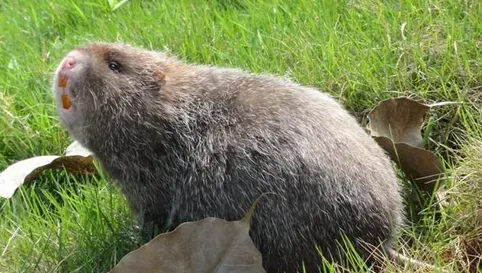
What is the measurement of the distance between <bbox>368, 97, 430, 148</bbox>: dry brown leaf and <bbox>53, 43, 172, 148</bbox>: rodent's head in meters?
0.89

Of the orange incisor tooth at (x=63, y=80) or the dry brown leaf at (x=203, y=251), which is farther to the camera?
the orange incisor tooth at (x=63, y=80)

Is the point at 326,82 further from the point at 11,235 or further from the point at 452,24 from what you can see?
the point at 11,235

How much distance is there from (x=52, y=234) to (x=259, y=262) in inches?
41.0

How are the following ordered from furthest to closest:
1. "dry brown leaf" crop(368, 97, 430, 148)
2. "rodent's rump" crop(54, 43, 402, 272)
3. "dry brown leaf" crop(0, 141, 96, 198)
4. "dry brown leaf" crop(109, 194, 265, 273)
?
"dry brown leaf" crop(0, 141, 96, 198) → "dry brown leaf" crop(368, 97, 430, 148) → "rodent's rump" crop(54, 43, 402, 272) → "dry brown leaf" crop(109, 194, 265, 273)

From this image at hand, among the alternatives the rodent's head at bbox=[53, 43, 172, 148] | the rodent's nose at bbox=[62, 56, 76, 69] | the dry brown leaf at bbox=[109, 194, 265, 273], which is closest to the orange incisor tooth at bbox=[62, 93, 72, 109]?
the rodent's head at bbox=[53, 43, 172, 148]

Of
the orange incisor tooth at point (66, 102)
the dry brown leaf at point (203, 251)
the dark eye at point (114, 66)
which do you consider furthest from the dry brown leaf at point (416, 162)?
the orange incisor tooth at point (66, 102)

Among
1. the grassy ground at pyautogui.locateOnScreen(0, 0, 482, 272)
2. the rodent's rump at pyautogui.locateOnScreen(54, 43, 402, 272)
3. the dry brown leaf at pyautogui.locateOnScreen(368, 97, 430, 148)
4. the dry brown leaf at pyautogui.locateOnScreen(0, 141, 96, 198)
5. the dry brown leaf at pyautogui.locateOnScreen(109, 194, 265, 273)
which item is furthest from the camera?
the dry brown leaf at pyautogui.locateOnScreen(0, 141, 96, 198)

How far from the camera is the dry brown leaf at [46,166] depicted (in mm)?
3996

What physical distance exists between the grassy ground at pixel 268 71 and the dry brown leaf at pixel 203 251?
19.2 inches

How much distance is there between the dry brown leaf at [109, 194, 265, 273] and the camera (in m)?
2.94

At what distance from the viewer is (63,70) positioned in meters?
3.55

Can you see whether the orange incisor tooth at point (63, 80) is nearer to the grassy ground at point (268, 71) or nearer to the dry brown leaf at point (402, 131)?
the grassy ground at point (268, 71)

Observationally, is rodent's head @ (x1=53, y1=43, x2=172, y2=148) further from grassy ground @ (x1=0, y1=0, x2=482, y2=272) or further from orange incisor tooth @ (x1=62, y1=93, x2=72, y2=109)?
grassy ground @ (x1=0, y1=0, x2=482, y2=272)

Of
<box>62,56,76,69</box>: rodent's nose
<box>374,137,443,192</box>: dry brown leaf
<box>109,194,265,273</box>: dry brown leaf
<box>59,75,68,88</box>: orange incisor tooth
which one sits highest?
<box>62,56,76,69</box>: rodent's nose
